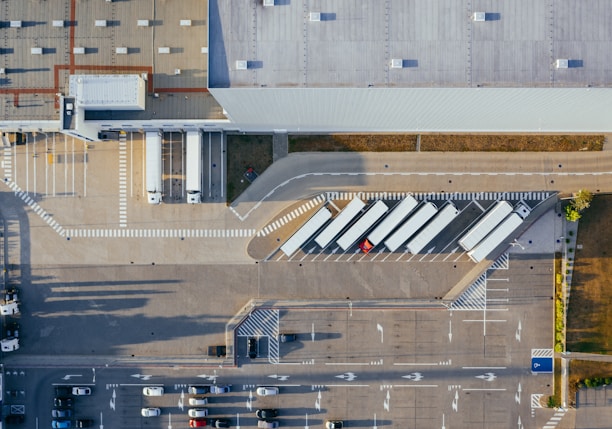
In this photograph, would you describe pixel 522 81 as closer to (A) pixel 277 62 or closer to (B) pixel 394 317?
(A) pixel 277 62

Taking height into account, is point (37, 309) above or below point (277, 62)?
below

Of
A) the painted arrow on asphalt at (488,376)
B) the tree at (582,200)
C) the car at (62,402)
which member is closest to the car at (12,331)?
the car at (62,402)

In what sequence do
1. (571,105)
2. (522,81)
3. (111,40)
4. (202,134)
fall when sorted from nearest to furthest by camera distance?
(522,81) → (571,105) → (111,40) → (202,134)

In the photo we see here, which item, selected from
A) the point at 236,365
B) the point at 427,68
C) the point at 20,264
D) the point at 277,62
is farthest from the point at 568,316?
the point at 20,264

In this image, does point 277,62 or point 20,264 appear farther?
point 20,264

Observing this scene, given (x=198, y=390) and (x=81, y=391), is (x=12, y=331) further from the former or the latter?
(x=198, y=390)

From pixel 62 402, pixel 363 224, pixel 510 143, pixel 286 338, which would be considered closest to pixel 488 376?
pixel 363 224
